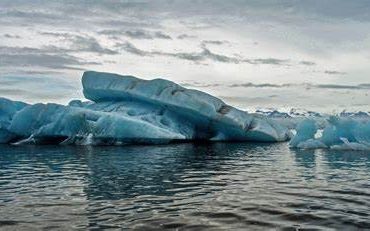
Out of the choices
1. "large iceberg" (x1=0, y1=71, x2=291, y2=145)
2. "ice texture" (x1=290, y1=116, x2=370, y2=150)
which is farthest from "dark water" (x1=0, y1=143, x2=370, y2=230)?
"large iceberg" (x1=0, y1=71, x2=291, y2=145)

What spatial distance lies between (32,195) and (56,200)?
122 cm

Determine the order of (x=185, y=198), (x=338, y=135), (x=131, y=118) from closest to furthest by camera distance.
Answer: (x=185, y=198) → (x=338, y=135) → (x=131, y=118)

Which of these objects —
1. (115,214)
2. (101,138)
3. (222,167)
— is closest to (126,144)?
(101,138)

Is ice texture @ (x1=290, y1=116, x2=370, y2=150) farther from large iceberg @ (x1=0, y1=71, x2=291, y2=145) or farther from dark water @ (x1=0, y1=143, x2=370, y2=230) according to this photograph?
dark water @ (x1=0, y1=143, x2=370, y2=230)

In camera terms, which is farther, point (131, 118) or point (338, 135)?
point (131, 118)

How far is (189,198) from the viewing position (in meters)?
11.8

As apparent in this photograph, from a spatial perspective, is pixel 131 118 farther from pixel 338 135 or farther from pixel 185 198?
pixel 185 198

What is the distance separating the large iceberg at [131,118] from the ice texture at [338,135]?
668 centimetres

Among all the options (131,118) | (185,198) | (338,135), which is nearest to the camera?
(185,198)

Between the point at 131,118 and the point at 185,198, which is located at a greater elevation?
the point at 131,118

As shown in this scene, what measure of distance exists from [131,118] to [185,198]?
1021 inches

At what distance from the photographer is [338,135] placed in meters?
→ 34.4

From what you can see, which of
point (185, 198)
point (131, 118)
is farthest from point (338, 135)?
point (185, 198)

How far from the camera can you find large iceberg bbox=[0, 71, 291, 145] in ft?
123
